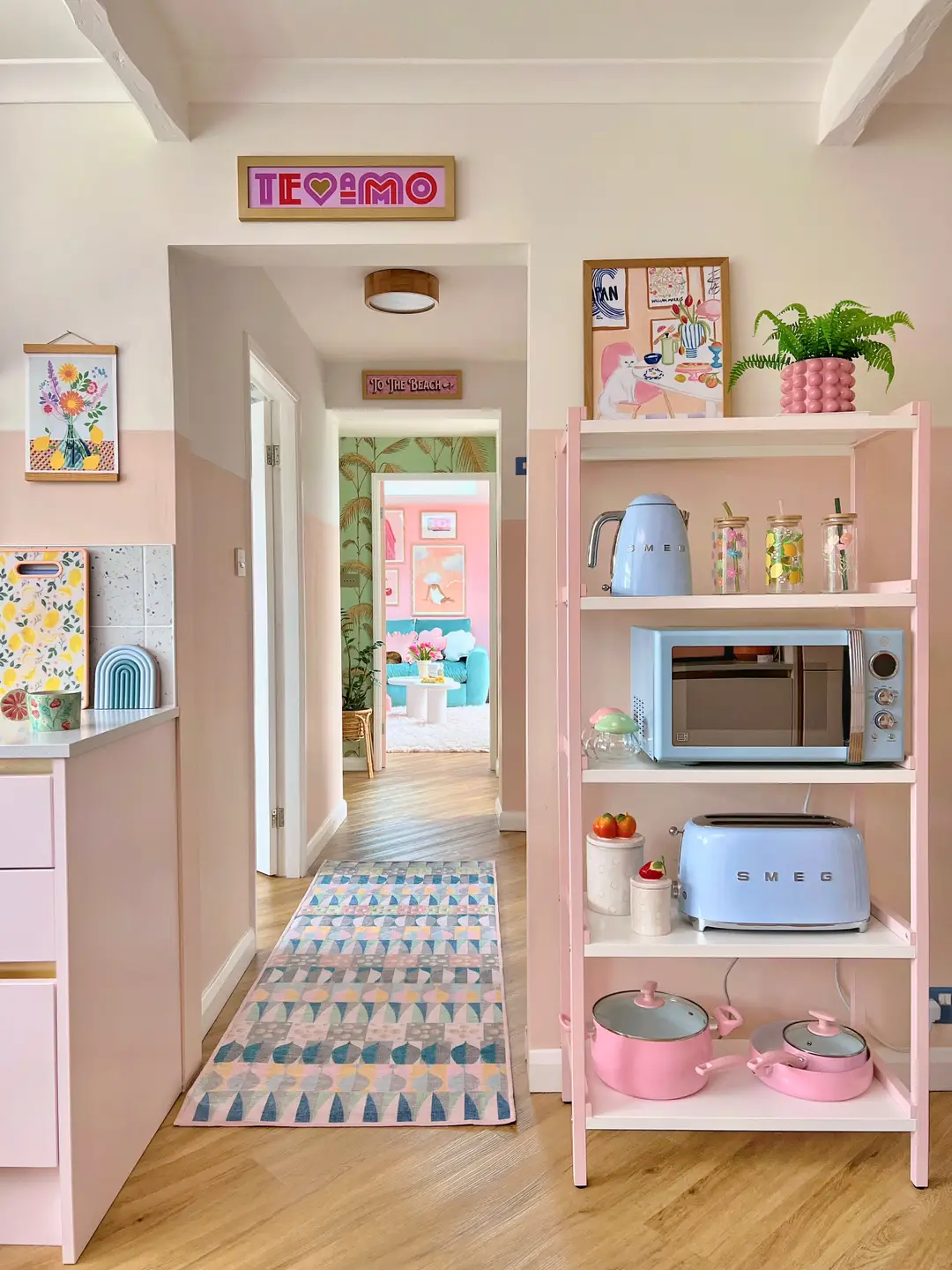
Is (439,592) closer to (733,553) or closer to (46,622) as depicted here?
(46,622)

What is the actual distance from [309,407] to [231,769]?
6.79ft

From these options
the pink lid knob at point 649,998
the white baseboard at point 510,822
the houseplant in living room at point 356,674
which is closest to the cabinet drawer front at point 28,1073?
the pink lid knob at point 649,998

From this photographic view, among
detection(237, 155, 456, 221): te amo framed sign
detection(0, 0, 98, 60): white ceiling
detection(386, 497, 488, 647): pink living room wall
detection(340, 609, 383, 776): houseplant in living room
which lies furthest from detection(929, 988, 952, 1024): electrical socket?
detection(386, 497, 488, 647): pink living room wall

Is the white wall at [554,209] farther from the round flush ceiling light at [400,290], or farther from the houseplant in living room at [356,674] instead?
the houseplant in living room at [356,674]

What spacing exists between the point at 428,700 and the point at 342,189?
21.7 ft

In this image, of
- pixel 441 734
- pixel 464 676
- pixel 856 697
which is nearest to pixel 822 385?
pixel 856 697

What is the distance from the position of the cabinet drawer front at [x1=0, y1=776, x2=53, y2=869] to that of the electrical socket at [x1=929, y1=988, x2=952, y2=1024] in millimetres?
2058

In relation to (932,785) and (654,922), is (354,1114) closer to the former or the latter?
(654,922)

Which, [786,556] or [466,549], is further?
[466,549]

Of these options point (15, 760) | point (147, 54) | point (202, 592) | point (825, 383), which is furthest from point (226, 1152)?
point (147, 54)

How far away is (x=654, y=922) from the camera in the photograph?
1.96 meters

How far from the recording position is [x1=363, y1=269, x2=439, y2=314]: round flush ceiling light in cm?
339

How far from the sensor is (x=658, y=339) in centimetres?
222

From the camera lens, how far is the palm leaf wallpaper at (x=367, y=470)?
627 centimetres
